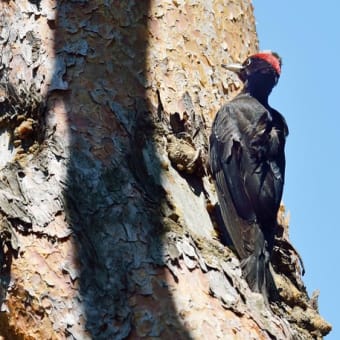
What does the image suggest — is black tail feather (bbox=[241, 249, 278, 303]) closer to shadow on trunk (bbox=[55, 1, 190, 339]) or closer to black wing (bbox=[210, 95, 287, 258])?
black wing (bbox=[210, 95, 287, 258])

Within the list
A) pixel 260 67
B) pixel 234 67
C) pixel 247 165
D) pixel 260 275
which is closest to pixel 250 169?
pixel 247 165

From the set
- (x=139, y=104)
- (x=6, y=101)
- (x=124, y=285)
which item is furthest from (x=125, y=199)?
(x=6, y=101)

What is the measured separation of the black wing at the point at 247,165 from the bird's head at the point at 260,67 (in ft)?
0.36

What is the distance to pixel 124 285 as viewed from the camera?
2172 mm

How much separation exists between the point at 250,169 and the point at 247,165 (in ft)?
0.09

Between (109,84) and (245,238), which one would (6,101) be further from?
(245,238)

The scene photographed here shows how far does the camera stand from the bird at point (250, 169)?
9.50 ft

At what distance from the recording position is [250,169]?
3.52m

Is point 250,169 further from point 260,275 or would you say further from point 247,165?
point 260,275

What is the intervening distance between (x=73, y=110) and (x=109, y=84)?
0.54 feet

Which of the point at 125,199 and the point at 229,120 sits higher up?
the point at 229,120

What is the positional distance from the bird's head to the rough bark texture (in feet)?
0.53

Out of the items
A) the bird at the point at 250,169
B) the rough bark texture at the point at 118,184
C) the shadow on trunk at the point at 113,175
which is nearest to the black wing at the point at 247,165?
the bird at the point at 250,169

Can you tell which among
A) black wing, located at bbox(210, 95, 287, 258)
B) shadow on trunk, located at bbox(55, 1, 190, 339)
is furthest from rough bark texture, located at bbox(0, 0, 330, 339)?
black wing, located at bbox(210, 95, 287, 258)
